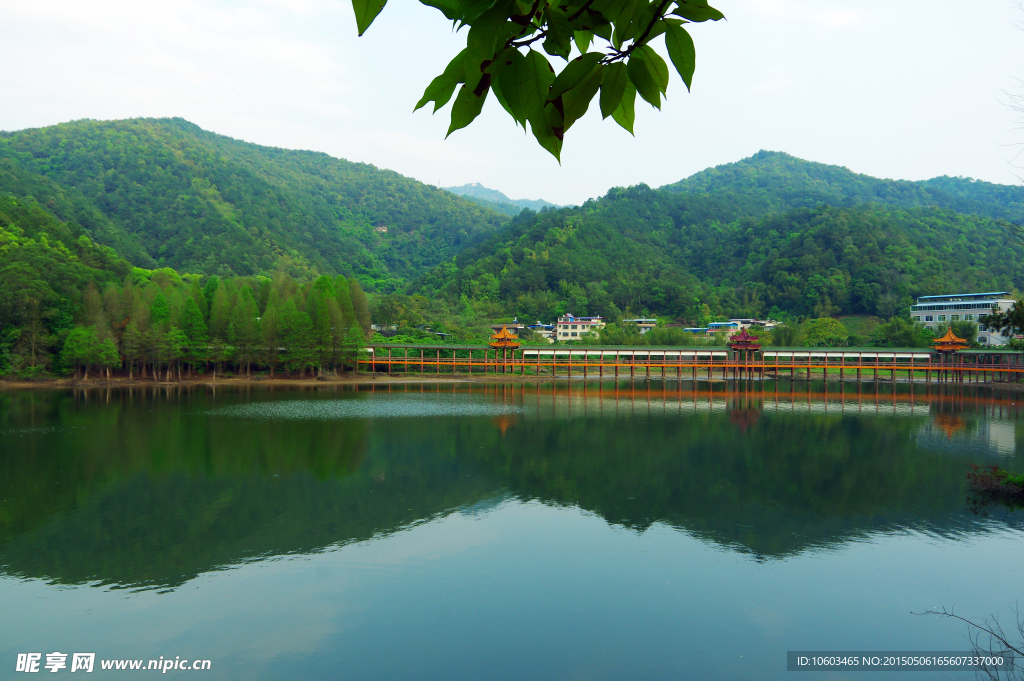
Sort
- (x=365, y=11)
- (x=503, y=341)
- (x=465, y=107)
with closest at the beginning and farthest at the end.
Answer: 1. (x=365, y=11)
2. (x=465, y=107)
3. (x=503, y=341)

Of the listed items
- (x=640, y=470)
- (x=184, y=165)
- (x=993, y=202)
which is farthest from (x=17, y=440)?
(x=993, y=202)

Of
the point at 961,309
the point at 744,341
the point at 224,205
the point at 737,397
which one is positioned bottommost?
the point at 737,397

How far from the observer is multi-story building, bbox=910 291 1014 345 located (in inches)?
1544

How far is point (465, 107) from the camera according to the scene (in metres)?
0.71

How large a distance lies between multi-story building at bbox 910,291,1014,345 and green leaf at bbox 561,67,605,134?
48.0 metres

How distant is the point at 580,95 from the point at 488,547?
828 centimetres

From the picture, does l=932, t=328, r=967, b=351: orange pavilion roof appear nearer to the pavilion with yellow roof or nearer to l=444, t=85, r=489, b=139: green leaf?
the pavilion with yellow roof

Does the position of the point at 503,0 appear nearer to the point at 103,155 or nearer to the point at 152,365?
the point at 152,365

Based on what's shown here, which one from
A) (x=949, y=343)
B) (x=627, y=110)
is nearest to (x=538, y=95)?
(x=627, y=110)

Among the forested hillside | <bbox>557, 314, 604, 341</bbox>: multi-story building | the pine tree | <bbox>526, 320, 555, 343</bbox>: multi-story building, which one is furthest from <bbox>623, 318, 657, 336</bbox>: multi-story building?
the pine tree

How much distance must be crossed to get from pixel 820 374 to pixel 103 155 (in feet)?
259

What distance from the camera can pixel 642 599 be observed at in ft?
22.1

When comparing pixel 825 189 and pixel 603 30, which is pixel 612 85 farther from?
pixel 825 189

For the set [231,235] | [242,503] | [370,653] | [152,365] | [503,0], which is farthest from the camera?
[231,235]
